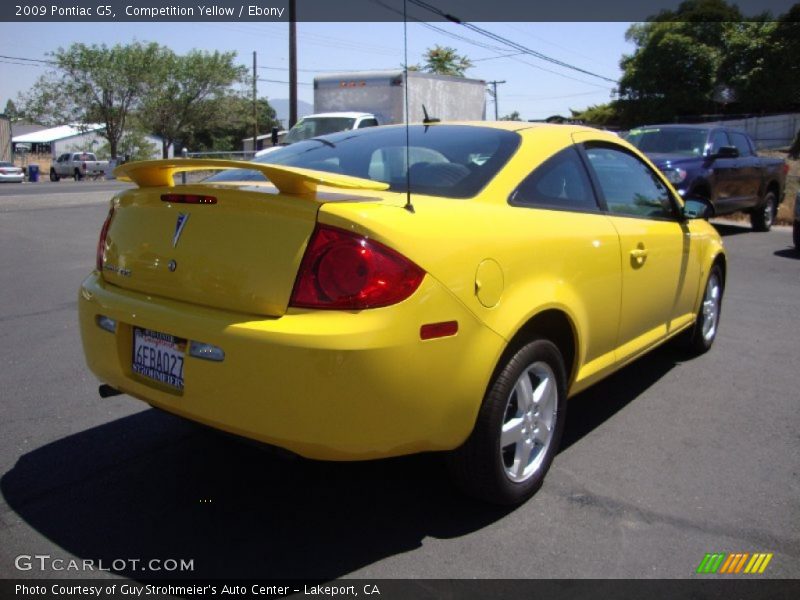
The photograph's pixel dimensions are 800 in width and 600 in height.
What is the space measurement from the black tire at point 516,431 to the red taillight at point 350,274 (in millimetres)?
643

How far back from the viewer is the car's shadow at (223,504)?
2637mm

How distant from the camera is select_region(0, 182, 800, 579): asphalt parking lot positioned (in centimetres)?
263

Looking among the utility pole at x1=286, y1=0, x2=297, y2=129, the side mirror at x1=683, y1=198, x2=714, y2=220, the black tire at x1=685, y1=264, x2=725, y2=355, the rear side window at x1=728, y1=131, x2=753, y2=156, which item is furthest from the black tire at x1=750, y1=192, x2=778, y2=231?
the utility pole at x1=286, y1=0, x2=297, y2=129

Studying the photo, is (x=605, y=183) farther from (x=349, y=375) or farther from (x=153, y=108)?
(x=153, y=108)

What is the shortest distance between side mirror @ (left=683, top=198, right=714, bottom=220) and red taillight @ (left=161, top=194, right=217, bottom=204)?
3112 millimetres

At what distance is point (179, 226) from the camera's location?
2.81 metres

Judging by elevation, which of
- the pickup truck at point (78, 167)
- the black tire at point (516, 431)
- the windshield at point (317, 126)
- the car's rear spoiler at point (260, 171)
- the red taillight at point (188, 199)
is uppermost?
the pickup truck at point (78, 167)

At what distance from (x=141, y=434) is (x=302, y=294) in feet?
5.79

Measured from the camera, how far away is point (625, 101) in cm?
4306

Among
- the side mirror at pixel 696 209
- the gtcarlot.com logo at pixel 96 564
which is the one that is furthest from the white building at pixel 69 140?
the gtcarlot.com logo at pixel 96 564

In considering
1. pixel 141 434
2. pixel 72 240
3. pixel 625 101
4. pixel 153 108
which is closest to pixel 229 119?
pixel 153 108

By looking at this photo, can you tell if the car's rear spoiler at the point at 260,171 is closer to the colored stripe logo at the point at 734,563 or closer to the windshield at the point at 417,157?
the windshield at the point at 417,157

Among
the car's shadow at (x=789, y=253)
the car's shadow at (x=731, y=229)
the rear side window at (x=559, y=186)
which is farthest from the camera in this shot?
the car's shadow at (x=731, y=229)

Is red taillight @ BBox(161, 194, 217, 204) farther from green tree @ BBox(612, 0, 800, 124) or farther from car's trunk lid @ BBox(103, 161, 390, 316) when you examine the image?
green tree @ BBox(612, 0, 800, 124)
